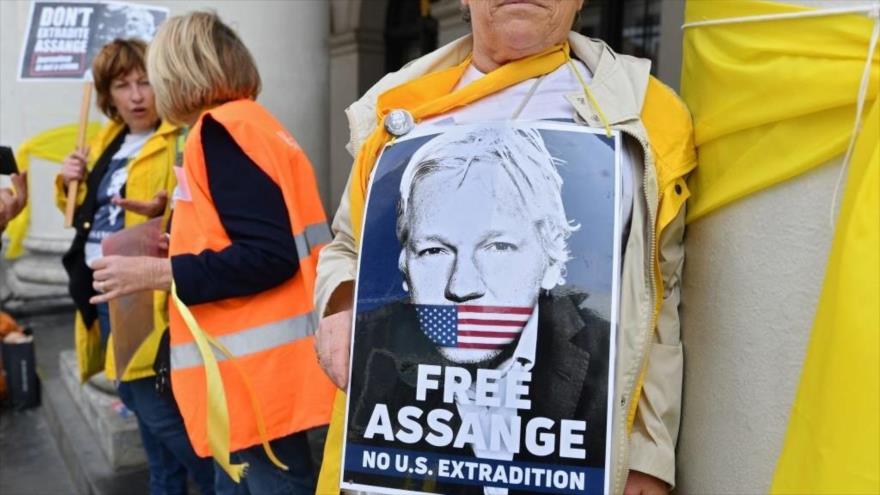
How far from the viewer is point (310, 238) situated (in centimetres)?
234

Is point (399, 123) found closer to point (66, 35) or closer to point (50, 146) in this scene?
point (66, 35)

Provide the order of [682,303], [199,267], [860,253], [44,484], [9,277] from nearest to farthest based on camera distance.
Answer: [860,253], [682,303], [199,267], [44,484], [9,277]

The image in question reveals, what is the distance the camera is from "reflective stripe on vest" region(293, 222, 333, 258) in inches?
89.7

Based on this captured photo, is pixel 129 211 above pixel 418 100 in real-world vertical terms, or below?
below

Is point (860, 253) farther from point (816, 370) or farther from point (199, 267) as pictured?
point (199, 267)

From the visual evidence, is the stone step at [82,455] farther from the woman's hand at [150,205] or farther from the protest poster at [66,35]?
the protest poster at [66,35]

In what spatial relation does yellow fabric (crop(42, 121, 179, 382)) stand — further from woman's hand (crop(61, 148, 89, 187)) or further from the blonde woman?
the blonde woman

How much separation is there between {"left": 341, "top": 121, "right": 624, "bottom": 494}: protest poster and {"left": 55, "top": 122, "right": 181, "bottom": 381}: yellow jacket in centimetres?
150

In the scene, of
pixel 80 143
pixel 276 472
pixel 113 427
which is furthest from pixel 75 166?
pixel 276 472

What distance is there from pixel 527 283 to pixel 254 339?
1.24m

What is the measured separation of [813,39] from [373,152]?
2.68ft

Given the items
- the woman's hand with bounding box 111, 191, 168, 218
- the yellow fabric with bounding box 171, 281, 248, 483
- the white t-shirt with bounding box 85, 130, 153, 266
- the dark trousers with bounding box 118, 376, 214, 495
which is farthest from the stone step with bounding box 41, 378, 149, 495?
the yellow fabric with bounding box 171, 281, 248, 483

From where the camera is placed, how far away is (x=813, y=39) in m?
1.13

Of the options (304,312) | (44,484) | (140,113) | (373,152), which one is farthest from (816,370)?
(44,484)
